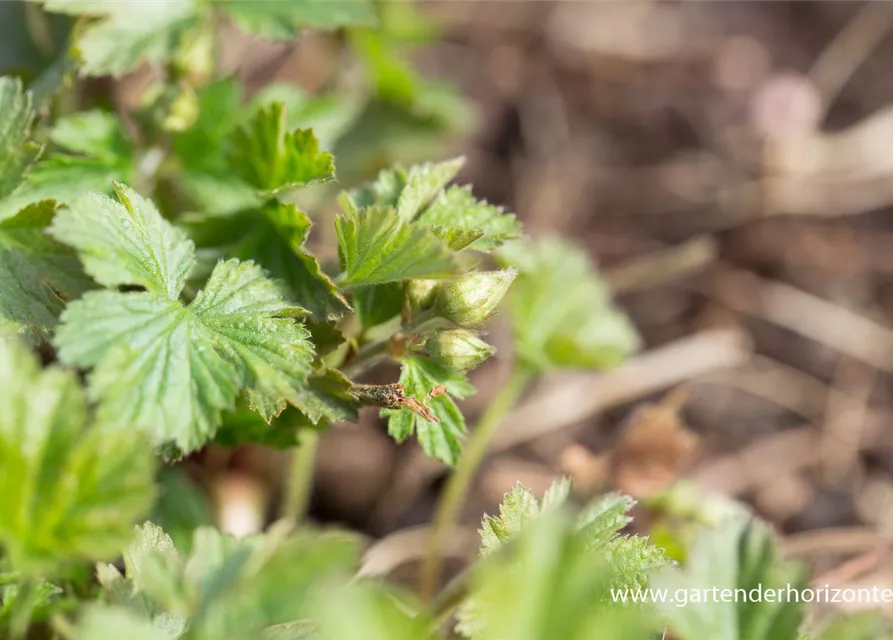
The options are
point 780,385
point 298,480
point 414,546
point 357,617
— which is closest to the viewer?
point 357,617

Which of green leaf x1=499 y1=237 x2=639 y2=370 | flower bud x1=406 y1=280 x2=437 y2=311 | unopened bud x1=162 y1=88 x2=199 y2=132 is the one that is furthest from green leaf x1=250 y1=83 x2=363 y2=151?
flower bud x1=406 y1=280 x2=437 y2=311

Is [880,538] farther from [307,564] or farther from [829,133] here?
[829,133]

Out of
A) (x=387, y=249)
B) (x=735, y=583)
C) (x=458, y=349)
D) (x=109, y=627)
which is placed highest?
(x=387, y=249)

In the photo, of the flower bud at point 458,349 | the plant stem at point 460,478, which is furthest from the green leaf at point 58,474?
the plant stem at point 460,478

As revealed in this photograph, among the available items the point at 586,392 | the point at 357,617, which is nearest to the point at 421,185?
the point at 357,617

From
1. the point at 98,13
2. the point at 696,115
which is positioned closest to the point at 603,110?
the point at 696,115

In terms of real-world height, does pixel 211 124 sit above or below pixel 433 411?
above

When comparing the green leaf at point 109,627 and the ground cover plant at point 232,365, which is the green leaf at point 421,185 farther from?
the green leaf at point 109,627

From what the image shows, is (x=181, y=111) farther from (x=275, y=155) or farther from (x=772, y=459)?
(x=772, y=459)
